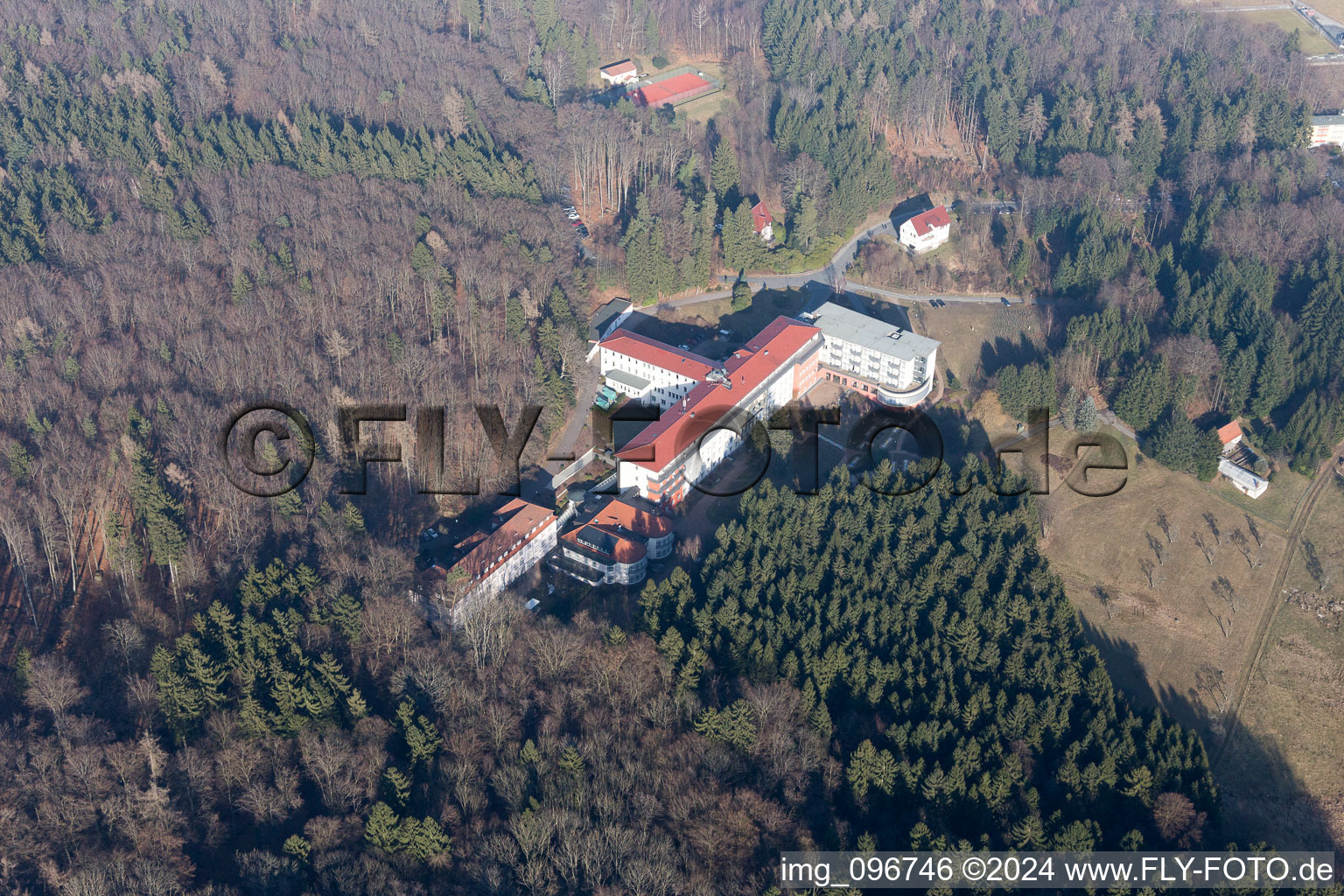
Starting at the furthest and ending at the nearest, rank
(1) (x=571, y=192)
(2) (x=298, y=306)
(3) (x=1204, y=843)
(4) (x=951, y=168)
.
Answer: (4) (x=951, y=168)
(1) (x=571, y=192)
(2) (x=298, y=306)
(3) (x=1204, y=843)

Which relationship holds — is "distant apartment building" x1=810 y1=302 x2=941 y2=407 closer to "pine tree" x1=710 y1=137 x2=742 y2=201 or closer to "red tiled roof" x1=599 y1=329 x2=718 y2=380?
"red tiled roof" x1=599 y1=329 x2=718 y2=380

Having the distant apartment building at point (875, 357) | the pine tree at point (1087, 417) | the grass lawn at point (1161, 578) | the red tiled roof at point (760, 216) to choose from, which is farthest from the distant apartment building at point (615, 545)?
the red tiled roof at point (760, 216)

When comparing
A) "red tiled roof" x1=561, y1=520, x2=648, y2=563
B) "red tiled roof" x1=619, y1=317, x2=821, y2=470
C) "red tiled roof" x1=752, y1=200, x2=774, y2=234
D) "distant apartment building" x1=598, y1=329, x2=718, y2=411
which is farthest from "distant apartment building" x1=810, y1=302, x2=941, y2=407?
"red tiled roof" x1=561, y1=520, x2=648, y2=563

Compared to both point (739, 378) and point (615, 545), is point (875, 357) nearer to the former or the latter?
point (739, 378)

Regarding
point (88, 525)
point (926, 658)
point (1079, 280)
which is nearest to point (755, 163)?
point (1079, 280)

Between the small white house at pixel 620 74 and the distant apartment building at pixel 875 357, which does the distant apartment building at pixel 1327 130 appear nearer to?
the distant apartment building at pixel 875 357

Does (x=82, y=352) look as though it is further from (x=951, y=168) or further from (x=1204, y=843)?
(x=951, y=168)

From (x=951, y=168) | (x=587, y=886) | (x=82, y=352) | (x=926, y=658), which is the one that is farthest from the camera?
(x=951, y=168)
